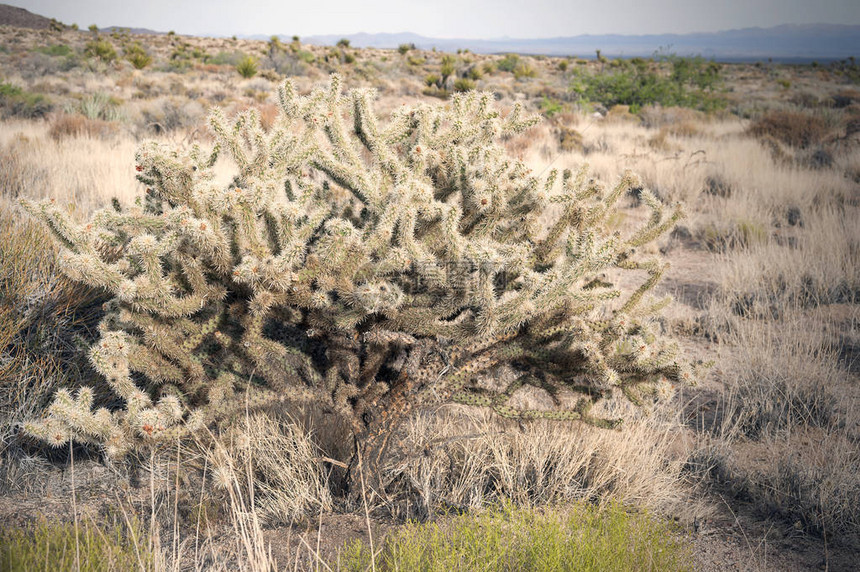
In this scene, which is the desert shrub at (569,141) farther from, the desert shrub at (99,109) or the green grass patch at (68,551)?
the green grass patch at (68,551)

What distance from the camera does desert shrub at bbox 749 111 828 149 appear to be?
1477 cm

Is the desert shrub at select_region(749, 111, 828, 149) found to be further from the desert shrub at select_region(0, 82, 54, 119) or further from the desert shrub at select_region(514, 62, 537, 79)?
the desert shrub at select_region(514, 62, 537, 79)

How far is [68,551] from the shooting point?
225 cm

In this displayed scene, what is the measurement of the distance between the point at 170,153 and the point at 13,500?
6.29 ft

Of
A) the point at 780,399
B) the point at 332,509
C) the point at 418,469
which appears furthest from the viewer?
the point at 780,399

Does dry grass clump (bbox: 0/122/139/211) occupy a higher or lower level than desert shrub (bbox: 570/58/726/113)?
lower

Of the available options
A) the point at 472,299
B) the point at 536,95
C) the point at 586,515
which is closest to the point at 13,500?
the point at 472,299

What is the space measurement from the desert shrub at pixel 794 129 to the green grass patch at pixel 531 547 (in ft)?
49.8

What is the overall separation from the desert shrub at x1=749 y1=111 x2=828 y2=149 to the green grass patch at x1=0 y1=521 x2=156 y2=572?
1643 cm

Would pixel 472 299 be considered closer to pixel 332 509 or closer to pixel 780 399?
pixel 332 509

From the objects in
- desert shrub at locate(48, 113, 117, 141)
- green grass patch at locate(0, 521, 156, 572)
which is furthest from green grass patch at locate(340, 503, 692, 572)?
desert shrub at locate(48, 113, 117, 141)

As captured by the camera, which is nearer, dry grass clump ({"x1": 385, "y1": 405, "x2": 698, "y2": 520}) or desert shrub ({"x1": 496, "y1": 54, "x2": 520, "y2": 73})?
dry grass clump ({"x1": 385, "y1": 405, "x2": 698, "y2": 520})

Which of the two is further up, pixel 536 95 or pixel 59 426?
pixel 536 95

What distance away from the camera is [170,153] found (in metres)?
2.70
